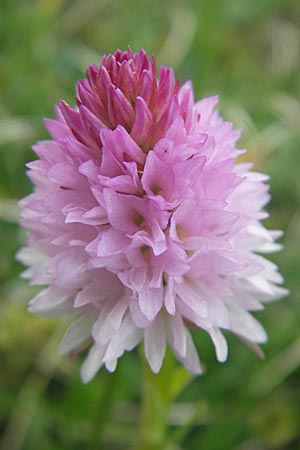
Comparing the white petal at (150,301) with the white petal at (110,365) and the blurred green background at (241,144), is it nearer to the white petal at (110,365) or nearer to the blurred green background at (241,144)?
the white petal at (110,365)

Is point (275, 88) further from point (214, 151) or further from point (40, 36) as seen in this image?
point (214, 151)

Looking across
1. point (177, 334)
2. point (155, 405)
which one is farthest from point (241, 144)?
point (177, 334)

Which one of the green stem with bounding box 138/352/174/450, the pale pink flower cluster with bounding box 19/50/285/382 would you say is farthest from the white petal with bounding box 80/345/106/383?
the green stem with bounding box 138/352/174/450

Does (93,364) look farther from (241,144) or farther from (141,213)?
(241,144)

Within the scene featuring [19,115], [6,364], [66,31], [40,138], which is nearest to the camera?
[6,364]

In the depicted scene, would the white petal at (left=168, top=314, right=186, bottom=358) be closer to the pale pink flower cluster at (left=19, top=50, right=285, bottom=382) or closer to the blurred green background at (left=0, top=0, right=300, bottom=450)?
the pale pink flower cluster at (left=19, top=50, right=285, bottom=382)

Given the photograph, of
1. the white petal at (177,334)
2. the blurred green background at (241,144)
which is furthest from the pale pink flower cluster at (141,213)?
the blurred green background at (241,144)

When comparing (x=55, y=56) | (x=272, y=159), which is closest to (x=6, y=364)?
(x=272, y=159)
